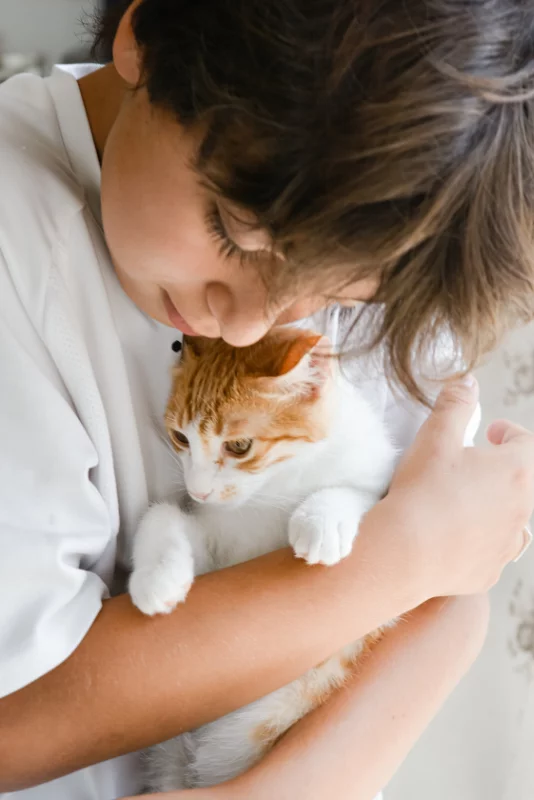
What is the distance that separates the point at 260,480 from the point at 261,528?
0.06 meters

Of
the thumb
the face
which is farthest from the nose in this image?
the thumb

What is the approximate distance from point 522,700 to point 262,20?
3.84ft

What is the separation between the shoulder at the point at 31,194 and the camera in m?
0.67

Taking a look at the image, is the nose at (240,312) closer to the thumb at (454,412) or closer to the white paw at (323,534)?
the white paw at (323,534)

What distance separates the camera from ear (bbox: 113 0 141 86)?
0.58m

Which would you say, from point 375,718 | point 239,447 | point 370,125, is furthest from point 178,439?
point 370,125

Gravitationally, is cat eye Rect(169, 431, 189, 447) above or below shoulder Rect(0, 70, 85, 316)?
below

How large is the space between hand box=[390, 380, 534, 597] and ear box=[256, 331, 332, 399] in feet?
0.53

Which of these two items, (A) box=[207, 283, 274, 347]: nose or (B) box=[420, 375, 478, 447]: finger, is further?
(B) box=[420, 375, 478, 447]: finger

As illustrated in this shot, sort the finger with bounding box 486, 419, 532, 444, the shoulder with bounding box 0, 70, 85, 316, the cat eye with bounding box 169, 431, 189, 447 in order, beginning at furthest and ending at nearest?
the finger with bounding box 486, 419, 532, 444 → the cat eye with bounding box 169, 431, 189, 447 → the shoulder with bounding box 0, 70, 85, 316

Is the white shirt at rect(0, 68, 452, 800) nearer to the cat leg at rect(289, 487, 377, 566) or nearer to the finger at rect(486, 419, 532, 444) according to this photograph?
the cat leg at rect(289, 487, 377, 566)

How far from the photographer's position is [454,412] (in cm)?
94

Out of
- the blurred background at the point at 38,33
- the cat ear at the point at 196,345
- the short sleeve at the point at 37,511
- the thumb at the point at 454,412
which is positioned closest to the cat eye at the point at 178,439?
the cat ear at the point at 196,345

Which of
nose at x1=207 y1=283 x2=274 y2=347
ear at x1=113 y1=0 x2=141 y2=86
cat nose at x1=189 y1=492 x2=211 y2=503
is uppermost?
ear at x1=113 y1=0 x2=141 y2=86
